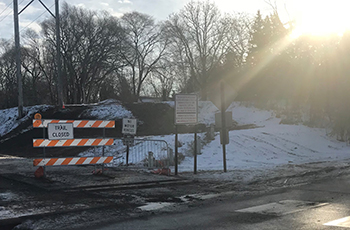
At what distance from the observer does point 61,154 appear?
21828mm

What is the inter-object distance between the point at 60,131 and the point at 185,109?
4493 mm

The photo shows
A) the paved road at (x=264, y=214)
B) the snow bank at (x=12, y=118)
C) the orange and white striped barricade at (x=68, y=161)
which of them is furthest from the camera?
the snow bank at (x=12, y=118)

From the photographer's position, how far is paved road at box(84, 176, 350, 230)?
20.5ft

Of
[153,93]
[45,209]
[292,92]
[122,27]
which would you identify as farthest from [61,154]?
[153,93]

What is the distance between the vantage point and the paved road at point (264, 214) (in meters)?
6.25

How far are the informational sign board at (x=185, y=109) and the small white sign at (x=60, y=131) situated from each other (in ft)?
12.5

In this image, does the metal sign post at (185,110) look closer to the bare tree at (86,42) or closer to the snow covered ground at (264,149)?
the snow covered ground at (264,149)

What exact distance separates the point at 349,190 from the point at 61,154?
1629cm

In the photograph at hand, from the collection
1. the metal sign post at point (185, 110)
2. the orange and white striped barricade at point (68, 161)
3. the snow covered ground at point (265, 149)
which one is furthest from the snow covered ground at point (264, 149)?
the orange and white striped barricade at point (68, 161)

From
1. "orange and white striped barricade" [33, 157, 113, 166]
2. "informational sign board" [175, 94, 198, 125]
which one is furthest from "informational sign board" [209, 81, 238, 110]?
"orange and white striped barricade" [33, 157, 113, 166]

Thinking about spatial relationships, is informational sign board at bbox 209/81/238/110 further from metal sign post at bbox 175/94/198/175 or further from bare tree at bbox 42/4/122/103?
bare tree at bbox 42/4/122/103

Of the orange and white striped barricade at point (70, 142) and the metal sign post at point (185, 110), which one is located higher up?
the metal sign post at point (185, 110)

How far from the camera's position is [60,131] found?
11055 millimetres

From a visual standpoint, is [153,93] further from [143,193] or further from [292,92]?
[143,193]
